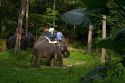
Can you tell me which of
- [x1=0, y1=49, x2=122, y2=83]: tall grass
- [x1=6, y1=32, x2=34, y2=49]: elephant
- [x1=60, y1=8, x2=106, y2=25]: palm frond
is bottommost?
[x1=0, y1=49, x2=122, y2=83]: tall grass

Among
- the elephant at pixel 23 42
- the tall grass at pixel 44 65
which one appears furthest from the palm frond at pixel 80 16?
the elephant at pixel 23 42

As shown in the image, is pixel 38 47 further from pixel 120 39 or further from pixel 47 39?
pixel 120 39

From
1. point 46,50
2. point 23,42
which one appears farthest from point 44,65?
point 23,42

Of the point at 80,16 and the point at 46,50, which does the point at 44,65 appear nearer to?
the point at 46,50

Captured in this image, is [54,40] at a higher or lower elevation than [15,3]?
lower

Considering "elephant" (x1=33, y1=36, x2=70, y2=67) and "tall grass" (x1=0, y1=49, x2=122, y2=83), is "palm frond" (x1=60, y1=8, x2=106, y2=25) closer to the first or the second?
"tall grass" (x1=0, y1=49, x2=122, y2=83)

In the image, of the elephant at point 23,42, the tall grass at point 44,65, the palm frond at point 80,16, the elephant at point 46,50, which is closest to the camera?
the palm frond at point 80,16

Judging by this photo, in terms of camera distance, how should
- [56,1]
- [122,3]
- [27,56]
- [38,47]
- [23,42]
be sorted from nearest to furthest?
[122,3] → [38,47] → [27,56] → [23,42] → [56,1]

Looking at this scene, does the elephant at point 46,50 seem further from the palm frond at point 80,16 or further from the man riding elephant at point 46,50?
the palm frond at point 80,16

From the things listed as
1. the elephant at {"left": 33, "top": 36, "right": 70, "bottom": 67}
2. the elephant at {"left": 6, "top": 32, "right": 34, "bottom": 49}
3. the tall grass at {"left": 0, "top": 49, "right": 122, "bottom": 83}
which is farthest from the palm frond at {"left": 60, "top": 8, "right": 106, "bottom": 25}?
the elephant at {"left": 6, "top": 32, "right": 34, "bottom": 49}

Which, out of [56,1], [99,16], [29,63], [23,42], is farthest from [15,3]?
[99,16]

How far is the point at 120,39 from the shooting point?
8.47ft

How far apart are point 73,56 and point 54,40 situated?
3.70 m

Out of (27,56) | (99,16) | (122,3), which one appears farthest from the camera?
(27,56)
